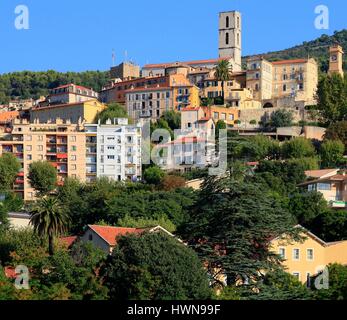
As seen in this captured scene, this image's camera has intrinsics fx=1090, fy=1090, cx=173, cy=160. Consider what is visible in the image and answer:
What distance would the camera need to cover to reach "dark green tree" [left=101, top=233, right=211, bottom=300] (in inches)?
1502

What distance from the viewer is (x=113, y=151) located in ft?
309

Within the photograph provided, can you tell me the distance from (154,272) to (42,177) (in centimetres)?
4812

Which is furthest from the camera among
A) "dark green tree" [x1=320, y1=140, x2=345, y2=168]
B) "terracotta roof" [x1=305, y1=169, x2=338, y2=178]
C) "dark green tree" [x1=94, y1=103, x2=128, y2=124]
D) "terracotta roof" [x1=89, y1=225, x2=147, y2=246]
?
"dark green tree" [x1=94, y1=103, x2=128, y2=124]

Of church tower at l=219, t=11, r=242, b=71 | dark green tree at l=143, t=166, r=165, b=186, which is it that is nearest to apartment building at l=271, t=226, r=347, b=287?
dark green tree at l=143, t=166, r=165, b=186

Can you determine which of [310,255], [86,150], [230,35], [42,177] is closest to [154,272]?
[310,255]

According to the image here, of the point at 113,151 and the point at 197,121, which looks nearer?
the point at 113,151

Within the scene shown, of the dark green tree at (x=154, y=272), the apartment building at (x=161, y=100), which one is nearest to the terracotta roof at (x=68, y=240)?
the dark green tree at (x=154, y=272)

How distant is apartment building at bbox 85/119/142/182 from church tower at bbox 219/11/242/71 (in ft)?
130

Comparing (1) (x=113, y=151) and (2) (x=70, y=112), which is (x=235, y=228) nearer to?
(1) (x=113, y=151)

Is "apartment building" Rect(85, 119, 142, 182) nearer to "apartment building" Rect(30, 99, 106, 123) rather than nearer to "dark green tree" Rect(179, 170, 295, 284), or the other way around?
"apartment building" Rect(30, 99, 106, 123)

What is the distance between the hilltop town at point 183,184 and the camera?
133 feet

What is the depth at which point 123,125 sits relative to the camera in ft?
311
